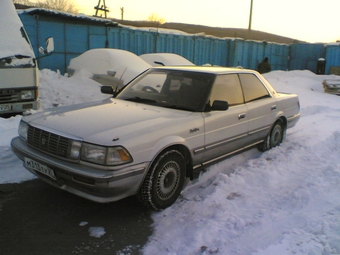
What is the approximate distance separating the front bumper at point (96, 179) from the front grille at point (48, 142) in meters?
0.07

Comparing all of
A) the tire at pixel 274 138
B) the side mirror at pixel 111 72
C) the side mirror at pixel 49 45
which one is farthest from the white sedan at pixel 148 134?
the side mirror at pixel 111 72

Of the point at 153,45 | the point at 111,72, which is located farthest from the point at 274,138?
the point at 153,45

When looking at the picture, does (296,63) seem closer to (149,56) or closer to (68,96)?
(149,56)

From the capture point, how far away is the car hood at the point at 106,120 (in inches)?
122

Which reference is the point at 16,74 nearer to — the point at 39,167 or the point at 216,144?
the point at 39,167

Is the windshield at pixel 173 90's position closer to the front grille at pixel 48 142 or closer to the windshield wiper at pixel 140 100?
the windshield wiper at pixel 140 100

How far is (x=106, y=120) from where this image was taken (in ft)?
11.2

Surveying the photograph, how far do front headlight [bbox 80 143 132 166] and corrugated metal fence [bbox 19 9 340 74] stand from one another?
10543mm

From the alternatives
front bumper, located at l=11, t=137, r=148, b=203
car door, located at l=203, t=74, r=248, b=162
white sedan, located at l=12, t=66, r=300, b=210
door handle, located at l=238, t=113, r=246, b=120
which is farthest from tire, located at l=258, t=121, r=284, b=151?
front bumper, located at l=11, t=137, r=148, b=203

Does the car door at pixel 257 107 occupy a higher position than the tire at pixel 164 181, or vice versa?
the car door at pixel 257 107

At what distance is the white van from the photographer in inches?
230

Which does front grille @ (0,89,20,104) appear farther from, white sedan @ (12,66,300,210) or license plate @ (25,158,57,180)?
license plate @ (25,158,57,180)

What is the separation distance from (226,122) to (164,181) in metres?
1.21

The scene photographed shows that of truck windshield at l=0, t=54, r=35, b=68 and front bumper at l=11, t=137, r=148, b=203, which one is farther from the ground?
truck windshield at l=0, t=54, r=35, b=68
